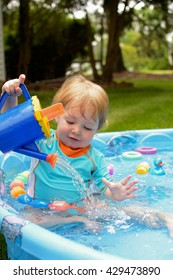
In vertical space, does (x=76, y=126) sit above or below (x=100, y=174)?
above

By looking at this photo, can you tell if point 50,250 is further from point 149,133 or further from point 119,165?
point 149,133

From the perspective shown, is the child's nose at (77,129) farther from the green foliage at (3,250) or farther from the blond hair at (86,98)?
the green foliage at (3,250)

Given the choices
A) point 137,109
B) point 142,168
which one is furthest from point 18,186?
point 137,109

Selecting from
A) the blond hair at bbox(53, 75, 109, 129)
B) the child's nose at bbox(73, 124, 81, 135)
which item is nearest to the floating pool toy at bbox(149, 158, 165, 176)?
the blond hair at bbox(53, 75, 109, 129)

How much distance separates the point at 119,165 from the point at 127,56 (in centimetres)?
2189

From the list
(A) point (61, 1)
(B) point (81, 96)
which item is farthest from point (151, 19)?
(B) point (81, 96)

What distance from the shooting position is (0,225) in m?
1.76

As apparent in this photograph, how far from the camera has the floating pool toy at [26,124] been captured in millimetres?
1940

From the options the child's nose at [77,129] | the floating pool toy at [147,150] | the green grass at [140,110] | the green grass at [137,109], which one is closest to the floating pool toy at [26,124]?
the child's nose at [77,129]

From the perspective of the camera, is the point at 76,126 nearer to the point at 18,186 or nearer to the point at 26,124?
the point at 26,124

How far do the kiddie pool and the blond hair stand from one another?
580 millimetres

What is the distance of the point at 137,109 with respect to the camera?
630cm

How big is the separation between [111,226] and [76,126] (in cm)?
53

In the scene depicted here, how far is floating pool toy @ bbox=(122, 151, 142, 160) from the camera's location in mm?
3524
